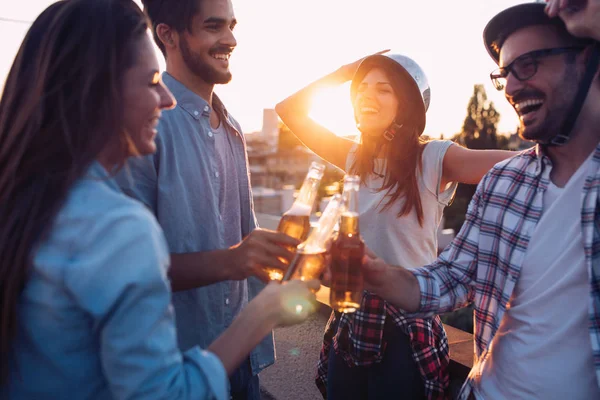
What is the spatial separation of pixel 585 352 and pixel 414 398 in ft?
3.06

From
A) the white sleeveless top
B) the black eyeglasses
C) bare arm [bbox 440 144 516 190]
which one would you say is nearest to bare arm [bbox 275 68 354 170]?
the white sleeveless top

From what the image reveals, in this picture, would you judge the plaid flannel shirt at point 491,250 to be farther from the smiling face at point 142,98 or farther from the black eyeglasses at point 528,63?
the smiling face at point 142,98

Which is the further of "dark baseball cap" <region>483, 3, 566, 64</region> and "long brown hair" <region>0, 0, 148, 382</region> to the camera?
"dark baseball cap" <region>483, 3, 566, 64</region>

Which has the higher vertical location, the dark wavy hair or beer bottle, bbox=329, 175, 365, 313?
the dark wavy hair

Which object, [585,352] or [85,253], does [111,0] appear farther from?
[585,352]

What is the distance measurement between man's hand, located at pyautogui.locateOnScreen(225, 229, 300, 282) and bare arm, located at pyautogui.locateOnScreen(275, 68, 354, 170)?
166 cm

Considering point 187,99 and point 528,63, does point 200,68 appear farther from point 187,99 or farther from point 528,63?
point 528,63

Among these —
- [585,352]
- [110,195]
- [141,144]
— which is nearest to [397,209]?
[585,352]

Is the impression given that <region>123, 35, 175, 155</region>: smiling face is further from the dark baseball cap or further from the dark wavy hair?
the dark baseball cap

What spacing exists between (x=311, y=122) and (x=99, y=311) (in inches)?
107

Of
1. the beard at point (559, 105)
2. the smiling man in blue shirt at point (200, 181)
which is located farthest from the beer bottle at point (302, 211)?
the beard at point (559, 105)

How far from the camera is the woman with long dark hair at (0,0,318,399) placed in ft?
3.46

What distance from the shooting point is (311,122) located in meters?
3.54

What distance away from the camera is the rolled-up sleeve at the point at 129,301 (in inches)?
40.6
